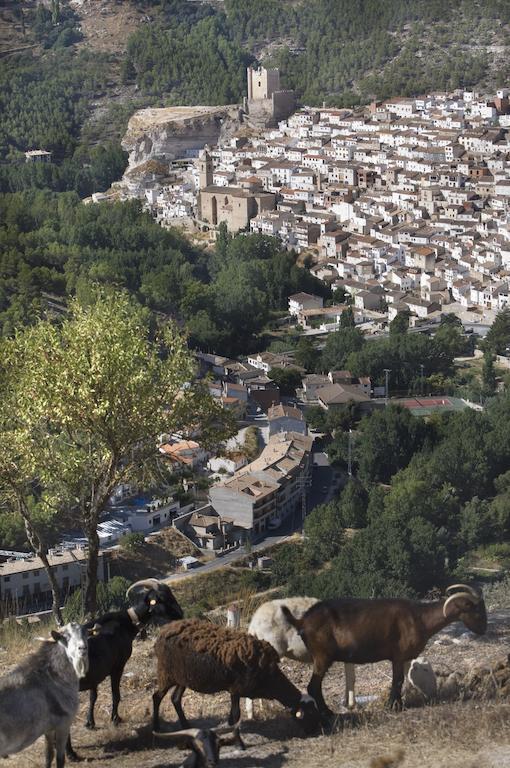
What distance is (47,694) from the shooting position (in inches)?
156

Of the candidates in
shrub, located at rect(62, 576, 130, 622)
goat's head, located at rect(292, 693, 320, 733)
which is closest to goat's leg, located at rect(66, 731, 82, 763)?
goat's head, located at rect(292, 693, 320, 733)

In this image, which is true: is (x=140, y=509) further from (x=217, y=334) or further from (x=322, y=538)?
(x=217, y=334)

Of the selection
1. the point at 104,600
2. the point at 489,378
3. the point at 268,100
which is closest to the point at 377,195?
the point at 268,100

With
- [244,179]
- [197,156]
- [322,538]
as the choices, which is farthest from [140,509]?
[197,156]

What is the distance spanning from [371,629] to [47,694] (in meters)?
1.14

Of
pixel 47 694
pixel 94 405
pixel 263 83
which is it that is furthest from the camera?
pixel 263 83

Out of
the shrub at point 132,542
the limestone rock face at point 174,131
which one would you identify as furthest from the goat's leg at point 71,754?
the limestone rock face at point 174,131

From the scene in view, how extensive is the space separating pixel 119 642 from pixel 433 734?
114 cm

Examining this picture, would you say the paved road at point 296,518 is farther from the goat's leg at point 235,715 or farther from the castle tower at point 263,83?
the castle tower at point 263,83

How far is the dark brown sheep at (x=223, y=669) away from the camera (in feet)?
13.7

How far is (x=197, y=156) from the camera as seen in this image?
38219mm

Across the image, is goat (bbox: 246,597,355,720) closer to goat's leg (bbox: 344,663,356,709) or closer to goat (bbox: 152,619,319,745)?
goat's leg (bbox: 344,663,356,709)

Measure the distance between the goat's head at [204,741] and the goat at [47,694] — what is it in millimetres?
374

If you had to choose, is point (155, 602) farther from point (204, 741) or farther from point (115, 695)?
point (204, 741)
